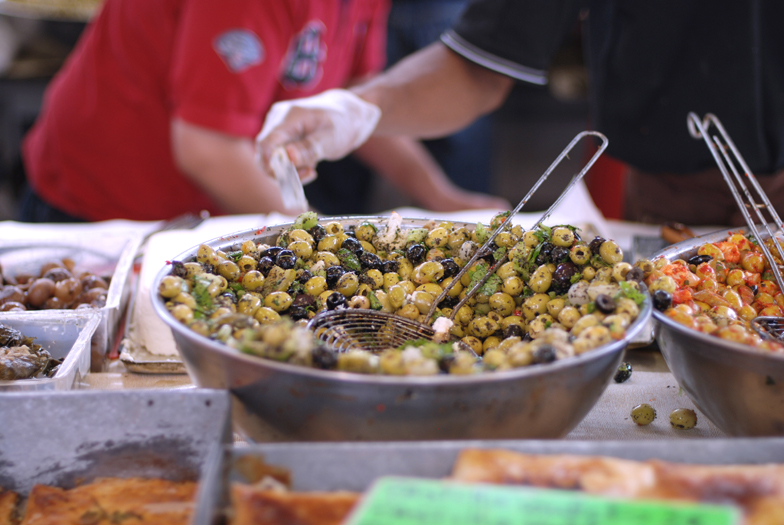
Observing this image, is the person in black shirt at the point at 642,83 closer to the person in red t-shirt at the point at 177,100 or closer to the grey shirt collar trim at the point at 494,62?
the grey shirt collar trim at the point at 494,62

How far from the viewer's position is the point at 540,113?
201 inches

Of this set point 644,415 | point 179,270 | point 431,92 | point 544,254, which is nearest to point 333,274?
point 179,270

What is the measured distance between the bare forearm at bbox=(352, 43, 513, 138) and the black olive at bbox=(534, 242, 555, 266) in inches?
40.1


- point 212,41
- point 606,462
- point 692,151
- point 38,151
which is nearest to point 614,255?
point 606,462

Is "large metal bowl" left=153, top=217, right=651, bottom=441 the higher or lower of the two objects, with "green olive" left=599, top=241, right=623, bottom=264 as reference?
lower

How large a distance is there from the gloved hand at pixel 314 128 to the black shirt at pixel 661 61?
476mm

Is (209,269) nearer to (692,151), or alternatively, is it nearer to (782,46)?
(692,151)

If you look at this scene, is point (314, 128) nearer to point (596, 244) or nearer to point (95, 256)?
point (95, 256)

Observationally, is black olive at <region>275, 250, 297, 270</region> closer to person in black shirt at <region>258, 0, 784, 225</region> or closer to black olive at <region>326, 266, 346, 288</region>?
black olive at <region>326, 266, 346, 288</region>

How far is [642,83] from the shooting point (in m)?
1.86

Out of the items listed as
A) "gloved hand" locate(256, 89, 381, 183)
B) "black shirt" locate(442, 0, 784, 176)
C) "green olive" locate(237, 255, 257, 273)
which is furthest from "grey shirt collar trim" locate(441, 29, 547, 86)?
"green olive" locate(237, 255, 257, 273)

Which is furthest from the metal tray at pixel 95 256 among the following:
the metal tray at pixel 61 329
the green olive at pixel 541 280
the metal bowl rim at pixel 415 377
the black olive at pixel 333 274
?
the green olive at pixel 541 280

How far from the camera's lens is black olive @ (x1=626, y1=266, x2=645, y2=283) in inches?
36.3

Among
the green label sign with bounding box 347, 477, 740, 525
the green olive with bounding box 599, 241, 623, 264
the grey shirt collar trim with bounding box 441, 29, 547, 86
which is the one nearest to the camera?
the green label sign with bounding box 347, 477, 740, 525
